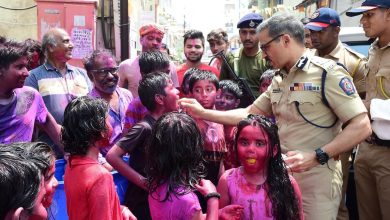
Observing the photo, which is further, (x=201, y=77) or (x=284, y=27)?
(x=201, y=77)

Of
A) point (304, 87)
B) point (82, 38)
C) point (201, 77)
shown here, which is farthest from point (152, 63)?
point (82, 38)

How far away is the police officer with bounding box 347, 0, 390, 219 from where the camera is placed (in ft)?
9.82

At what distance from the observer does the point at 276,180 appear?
7.14 ft

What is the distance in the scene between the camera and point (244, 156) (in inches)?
85.6

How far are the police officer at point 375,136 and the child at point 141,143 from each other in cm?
159

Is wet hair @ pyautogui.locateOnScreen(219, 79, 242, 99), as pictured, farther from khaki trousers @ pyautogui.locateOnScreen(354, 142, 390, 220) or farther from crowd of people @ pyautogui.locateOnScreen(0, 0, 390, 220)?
khaki trousers @ pyautogui.locateOnScreen(354, 142, 390, 220)

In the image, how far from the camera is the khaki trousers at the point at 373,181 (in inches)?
119

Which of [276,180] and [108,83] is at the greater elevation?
[108,83]

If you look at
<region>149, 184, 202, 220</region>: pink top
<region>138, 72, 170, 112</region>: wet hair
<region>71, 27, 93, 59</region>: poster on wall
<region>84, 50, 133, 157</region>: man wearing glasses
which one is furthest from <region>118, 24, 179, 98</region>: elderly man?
<region>71, 27, 93, 59</region>: poster on wall

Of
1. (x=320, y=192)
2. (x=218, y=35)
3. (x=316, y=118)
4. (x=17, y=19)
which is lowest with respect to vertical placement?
(x=320, y=192)

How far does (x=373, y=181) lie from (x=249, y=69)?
176 cm

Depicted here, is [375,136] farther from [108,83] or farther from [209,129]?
[108,83]

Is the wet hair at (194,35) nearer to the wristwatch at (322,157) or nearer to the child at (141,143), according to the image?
the child at (141,143)

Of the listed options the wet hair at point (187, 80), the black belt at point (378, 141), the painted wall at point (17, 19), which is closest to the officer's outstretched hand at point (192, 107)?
the wet hair at point (187, 80)
